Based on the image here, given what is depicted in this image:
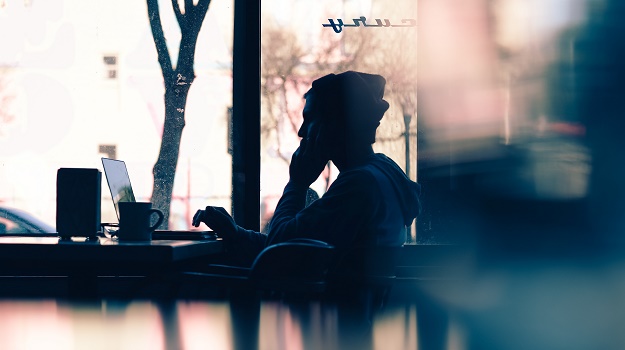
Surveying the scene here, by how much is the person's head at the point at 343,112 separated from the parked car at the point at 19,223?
6.57ft

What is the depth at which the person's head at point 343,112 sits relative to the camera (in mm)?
2246

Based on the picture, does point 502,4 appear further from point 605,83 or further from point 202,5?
point 202,5

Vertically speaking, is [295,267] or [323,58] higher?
[323,58]

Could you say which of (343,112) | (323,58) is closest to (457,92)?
(323,58)

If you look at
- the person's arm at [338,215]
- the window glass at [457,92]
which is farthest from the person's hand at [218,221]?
the window glass at [457,92]

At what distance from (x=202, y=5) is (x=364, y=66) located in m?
0.97

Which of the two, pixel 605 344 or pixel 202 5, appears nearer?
pixel 605 344

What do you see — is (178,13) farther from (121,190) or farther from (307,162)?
(307,162)

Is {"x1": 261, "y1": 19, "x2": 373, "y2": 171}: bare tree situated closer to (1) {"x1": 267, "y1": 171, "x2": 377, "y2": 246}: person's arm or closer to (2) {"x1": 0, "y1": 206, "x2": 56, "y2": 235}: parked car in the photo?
(2) {"x1": 0, "y1": 206, "x2": 56, "y2": 235}: parked car

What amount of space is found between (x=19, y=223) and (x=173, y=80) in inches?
45.1

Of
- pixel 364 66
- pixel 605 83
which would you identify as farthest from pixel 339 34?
pixel 605 83

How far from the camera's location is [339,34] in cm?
367

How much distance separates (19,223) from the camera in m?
3.61

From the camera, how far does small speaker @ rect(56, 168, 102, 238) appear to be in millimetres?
2004
